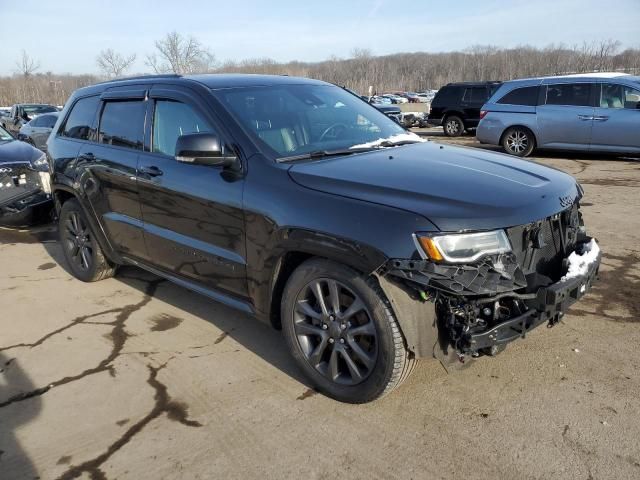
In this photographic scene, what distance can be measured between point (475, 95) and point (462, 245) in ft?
54.7

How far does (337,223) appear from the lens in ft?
8.55

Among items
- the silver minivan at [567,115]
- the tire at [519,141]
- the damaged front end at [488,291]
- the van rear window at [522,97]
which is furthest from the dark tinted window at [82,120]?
the van rear window at [522,97]

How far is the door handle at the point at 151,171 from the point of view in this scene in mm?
3655

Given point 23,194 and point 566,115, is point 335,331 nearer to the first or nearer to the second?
point 23,194

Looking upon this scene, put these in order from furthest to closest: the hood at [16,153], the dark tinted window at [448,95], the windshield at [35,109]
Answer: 1. the windshield at [35,109]
2. the dark tinted window at [448,95]
3. the hood at [16,153]

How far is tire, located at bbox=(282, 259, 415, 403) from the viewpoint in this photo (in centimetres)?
258

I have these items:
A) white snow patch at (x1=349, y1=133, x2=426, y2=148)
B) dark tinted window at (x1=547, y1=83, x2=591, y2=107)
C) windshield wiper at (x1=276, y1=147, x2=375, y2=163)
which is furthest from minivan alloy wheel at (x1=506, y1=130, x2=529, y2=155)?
windshield wiper at (x1=276, y1=147, x2=375, y2=163)

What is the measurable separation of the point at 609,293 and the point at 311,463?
9.83 feet

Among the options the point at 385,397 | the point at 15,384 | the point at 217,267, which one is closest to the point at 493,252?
the point at 385,397

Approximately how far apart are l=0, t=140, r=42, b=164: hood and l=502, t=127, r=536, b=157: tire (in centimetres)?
937

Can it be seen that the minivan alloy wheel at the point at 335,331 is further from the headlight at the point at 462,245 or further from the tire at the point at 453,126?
the tire at the point at 453,126

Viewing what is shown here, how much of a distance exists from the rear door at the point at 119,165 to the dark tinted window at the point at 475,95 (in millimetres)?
15377

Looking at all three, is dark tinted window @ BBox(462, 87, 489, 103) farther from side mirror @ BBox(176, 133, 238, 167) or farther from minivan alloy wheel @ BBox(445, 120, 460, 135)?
side mirror @ BBox(176, 133, 238, 167)

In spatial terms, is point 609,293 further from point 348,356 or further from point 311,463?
point 311,463
